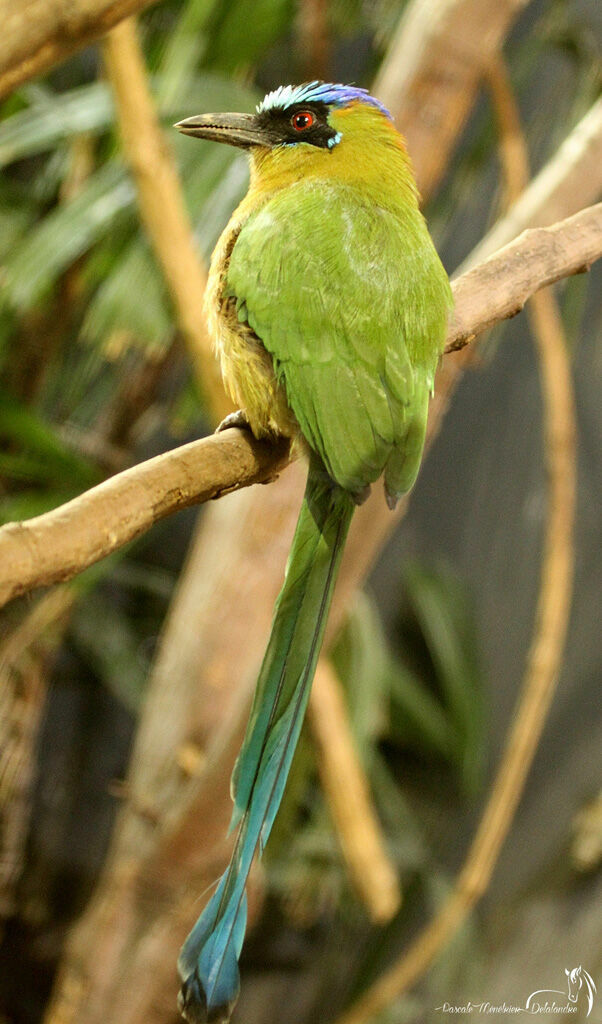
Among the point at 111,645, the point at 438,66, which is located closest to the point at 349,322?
the point at 438,66

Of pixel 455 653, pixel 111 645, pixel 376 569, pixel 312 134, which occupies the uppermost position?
pixel 312 134

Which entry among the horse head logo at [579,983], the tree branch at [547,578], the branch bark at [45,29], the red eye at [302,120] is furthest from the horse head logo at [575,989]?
the branch bark at [45,29]

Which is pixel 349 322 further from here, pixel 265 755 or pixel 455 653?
pixel 455 653

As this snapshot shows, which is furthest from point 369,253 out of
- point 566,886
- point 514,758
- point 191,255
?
point 566,886

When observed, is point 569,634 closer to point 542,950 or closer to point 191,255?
point 542,950

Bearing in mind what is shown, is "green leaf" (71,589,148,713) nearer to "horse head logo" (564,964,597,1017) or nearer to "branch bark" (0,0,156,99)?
"horse head logo" (564,964,597,1017)

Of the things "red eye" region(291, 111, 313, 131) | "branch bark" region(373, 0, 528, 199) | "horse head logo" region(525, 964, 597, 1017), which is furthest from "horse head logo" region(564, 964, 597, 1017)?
"red eye" region(291, 111, 313, 131)
